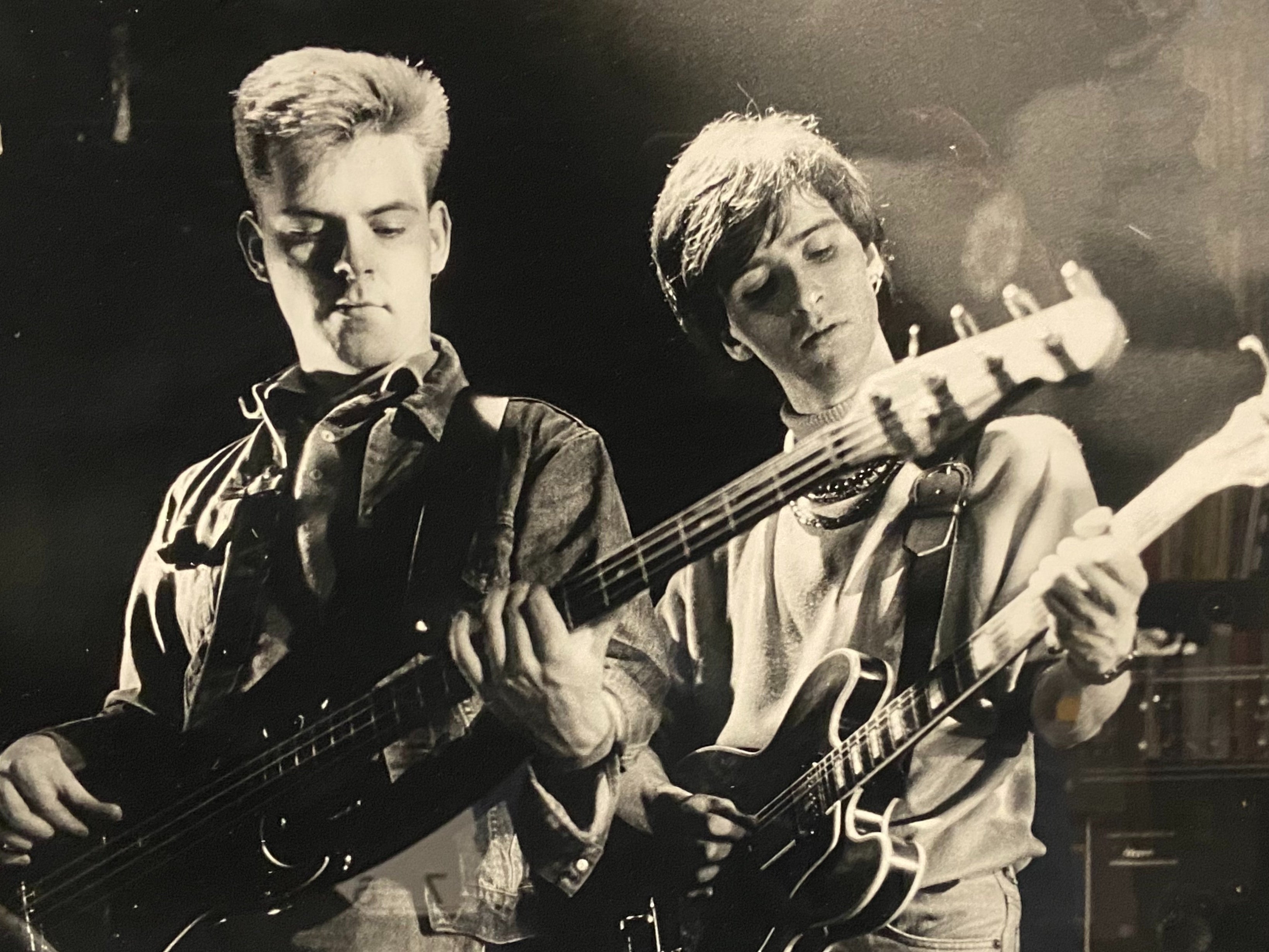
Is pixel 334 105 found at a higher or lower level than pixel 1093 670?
higher

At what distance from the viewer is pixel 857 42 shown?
1856 mm

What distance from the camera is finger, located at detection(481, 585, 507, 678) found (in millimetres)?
1819

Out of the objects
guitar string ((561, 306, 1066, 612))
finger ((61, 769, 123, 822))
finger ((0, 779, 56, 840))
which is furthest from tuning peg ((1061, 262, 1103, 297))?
finger ((0, 779, 56, 840))

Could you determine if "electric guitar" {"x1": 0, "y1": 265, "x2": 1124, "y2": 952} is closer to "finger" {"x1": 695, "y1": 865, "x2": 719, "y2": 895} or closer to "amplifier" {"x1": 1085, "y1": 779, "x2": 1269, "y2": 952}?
"finger" {"x1": 695, "y1": 865, "x2": 719, "y2": 895}

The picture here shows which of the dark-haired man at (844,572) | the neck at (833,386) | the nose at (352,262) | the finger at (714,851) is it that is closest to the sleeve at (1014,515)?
the dark-haired man at (844,572)

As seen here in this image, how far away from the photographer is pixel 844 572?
1840 millimetres

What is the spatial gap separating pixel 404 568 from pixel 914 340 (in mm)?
935

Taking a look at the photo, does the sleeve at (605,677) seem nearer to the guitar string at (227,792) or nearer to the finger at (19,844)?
the guitar string at (227,792)

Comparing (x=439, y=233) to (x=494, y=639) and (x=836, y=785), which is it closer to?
(x=494, y=639)

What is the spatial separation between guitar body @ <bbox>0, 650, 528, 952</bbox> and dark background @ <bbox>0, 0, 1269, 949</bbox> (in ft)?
0.71

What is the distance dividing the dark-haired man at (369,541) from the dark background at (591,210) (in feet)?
0.16

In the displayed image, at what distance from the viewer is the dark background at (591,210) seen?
1.85 metres

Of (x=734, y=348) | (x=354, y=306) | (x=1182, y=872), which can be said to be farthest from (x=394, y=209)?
(x=1182, y=872)

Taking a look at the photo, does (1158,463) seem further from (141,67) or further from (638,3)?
(141,67)
